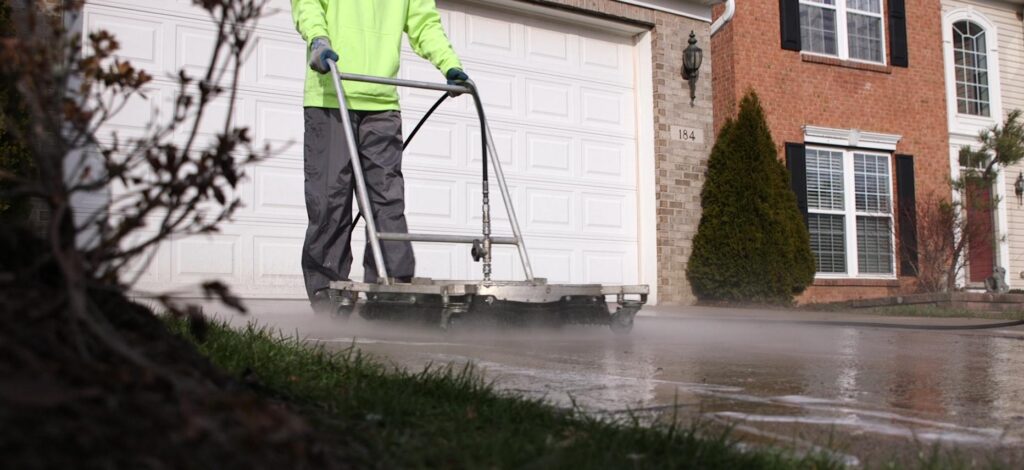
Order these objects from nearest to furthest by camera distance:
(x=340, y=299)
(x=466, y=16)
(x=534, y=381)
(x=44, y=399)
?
1. (x=44, y=399)
2. (x=534, y=381)
3. (x=340, y=299)
4. (x=466, y=16)

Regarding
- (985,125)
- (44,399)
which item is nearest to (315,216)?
(44,399)

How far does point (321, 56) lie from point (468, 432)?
10.2 feet

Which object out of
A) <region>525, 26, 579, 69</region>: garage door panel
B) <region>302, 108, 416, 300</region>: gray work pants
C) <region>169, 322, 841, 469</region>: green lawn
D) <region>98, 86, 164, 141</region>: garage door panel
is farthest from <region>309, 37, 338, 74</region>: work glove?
<region>525, 26, 579, 69</region>: garage door panel

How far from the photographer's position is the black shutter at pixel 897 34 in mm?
13062

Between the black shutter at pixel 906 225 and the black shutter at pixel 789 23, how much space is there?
A: 2346 mm

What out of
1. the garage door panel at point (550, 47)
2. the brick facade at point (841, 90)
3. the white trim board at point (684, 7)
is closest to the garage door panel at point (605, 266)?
the garage door panel at point (550, 47)

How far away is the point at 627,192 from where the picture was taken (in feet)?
33.3

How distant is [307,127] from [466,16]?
4459mm

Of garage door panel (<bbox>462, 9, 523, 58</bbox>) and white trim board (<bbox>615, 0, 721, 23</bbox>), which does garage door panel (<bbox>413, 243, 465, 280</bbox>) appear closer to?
garage door panel (<bbox>462, 9, 523, 58</bbox>)

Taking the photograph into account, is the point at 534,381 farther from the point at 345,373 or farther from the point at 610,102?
the point at 610,102

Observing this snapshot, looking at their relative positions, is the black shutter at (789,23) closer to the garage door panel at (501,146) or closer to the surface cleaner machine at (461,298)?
the garage door panel at (501,146)

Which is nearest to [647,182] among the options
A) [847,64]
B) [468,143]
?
[468,143]

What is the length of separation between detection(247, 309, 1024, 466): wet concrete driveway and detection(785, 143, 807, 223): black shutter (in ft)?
20.8

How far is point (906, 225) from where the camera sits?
12820mm
